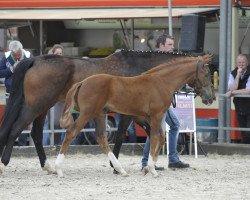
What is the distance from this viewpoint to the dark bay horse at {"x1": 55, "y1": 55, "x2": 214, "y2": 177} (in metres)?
12.8

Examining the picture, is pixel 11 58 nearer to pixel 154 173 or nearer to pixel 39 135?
pixel 39 135

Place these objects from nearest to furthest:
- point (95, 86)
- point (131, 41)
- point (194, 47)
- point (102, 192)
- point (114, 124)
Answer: point (102, 192) < point (95, 86) < point (194, 47) < point (114, 124) < point (131, 41)

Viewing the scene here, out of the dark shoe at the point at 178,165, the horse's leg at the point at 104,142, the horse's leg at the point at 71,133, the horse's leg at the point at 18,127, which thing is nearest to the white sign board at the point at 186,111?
the dark shoe at the point at 178,165

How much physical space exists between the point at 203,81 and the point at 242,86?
4.01 m

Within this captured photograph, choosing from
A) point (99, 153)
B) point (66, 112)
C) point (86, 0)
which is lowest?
point (99, 153)

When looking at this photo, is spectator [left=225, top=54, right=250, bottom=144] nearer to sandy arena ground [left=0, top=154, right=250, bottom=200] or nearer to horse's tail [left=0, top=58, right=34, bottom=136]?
sandy arena ground [left=0, top=154, right=250, bottom=200]

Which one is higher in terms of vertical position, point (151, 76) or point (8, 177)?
point (151, 76)

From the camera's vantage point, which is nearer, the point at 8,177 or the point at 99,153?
the point at 8,177

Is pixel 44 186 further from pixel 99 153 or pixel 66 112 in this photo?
pixel 99 153

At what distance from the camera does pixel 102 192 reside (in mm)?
11484

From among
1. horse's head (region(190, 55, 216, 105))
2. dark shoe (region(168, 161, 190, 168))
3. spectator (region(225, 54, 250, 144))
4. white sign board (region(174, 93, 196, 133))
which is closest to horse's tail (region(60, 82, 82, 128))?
horse's head (region(190, 55, 216, 105))

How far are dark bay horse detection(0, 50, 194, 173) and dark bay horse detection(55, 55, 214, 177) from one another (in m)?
0.48

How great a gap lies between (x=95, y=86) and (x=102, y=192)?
5.74 ft

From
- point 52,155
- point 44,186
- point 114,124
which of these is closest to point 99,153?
point 52,155
